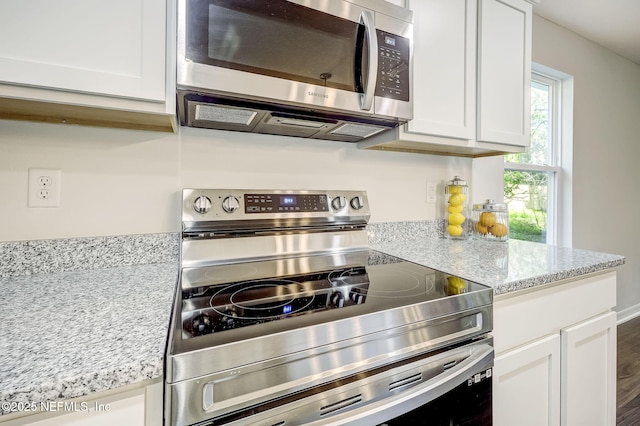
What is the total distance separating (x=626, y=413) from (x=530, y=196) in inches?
54.4

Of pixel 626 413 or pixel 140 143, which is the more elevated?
pixel 140 143

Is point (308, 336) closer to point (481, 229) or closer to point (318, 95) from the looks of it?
point (318, 95)

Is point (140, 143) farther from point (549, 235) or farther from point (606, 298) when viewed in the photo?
point (549, 235)

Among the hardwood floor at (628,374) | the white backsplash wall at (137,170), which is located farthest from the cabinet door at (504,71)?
the hardwood floor at (628,374)

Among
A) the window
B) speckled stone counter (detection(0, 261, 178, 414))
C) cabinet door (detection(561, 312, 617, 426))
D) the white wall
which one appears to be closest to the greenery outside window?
the window

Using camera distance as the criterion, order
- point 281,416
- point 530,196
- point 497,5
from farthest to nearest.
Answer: point 530,196
point 497,5
point 281,416

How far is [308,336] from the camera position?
0.58 metres

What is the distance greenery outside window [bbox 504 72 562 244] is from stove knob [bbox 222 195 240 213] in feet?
6.47

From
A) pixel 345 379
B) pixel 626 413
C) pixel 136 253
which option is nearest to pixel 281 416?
pixel 345 379

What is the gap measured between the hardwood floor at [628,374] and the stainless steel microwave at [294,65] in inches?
79.2

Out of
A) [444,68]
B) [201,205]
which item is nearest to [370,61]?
[444,68]

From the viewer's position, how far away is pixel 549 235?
7.89 feet

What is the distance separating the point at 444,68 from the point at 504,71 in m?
0.38

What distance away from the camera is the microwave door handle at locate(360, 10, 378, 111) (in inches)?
39.4
